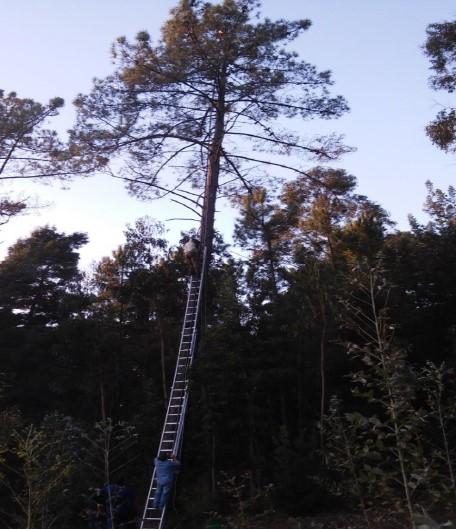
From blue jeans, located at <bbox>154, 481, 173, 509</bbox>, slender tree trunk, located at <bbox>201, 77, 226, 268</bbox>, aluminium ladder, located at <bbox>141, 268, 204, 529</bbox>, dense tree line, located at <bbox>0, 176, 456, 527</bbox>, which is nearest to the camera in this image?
blue jeans, located at <bbox>154, 481, 173, 509</bbox>

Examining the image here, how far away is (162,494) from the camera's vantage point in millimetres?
8141

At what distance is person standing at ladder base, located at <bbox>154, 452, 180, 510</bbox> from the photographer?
8.09 metres

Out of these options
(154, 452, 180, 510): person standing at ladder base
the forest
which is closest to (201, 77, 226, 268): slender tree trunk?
the forest

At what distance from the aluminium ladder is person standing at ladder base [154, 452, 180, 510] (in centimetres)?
18

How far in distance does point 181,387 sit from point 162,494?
2.59 metres

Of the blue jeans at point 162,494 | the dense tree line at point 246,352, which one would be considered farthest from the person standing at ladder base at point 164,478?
the dense tree line at point 246,352

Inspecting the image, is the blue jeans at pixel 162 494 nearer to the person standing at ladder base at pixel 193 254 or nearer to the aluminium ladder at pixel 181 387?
the aluminium ladder at pixel 181 387

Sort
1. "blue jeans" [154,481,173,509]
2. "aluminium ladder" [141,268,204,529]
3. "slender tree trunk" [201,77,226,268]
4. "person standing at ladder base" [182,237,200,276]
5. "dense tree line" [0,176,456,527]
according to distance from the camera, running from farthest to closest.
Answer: "slender tree trunk" [201,77,226,268] < "person standing at ladder base" [182,237,200,276] < "dense tree line" [0,176,456,527] < "aluminium ladder" [141,268,204,529] < "blue jeans" [154,481,173,509]

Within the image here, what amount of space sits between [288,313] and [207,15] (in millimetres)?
6283

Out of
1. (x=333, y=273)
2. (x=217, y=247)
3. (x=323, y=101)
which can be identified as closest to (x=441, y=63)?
(x=323, y=101)

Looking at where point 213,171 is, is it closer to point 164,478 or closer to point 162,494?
point 164,478

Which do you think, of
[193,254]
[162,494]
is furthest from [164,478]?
[193,254]

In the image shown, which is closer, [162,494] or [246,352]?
[162,494]

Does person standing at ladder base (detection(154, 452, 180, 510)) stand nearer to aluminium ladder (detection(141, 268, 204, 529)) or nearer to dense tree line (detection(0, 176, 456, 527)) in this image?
aluminium ladder (detection(141, 268, 204, 529))
